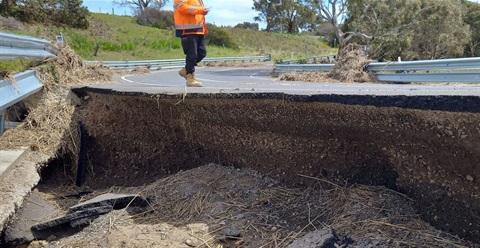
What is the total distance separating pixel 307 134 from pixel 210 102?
1185 millimetres

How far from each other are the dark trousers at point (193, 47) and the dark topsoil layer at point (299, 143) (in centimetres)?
129

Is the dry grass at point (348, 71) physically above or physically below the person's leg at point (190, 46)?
below

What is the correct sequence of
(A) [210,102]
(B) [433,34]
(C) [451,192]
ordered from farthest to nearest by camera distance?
(B) [433,34] < (A) [210,102] < (C) [451,192]

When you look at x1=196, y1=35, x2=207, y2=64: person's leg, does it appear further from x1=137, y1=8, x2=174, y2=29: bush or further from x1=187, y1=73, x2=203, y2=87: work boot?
x1=137, y1=8, x2=174, y2=29: bush

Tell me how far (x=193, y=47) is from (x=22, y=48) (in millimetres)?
2136

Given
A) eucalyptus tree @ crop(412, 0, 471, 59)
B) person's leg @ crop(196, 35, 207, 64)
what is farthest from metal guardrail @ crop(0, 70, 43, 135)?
eucalyptus tree @ crop(412, 0, 471, 59)

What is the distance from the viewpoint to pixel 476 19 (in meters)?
35.7

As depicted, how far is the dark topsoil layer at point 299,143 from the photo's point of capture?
261 cm

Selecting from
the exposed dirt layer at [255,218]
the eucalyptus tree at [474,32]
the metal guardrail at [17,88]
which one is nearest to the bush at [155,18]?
the eucalyptus tree at [474,32]

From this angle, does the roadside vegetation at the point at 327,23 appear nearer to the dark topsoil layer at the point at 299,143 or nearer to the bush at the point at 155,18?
the bush at the point at 155,18

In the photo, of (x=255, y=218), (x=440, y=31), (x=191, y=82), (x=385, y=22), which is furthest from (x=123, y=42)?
(x=255, y=218)

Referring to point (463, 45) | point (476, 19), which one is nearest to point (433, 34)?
point (463, 45)

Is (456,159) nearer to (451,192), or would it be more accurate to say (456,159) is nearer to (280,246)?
(451,192)

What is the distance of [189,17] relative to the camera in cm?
580
